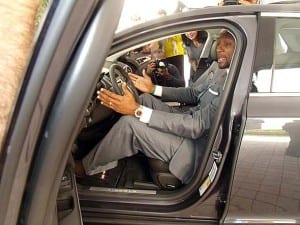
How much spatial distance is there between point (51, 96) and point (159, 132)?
4.71 ft

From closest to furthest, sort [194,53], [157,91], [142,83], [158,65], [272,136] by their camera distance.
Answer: [272,136] → [142,83] → [157,91] → [158,65] → [194,53]

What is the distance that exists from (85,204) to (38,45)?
1412 millimetres

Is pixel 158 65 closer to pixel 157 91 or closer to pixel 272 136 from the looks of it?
pixel 157 91

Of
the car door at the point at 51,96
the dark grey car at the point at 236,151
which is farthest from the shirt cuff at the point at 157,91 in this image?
the car door at the point at 51,96

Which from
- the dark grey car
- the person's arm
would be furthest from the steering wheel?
the person's arm

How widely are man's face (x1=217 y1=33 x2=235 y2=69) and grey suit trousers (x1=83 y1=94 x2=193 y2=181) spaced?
48cm

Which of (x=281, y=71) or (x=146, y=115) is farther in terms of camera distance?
(x=146, y=115)

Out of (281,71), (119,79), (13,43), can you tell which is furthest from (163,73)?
(13,43)

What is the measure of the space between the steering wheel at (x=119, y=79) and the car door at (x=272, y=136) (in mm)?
785

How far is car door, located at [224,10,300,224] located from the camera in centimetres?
171

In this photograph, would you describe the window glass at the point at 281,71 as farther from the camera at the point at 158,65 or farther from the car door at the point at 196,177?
the camera at the point at 158,65

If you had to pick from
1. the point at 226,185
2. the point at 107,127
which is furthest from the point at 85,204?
the point at 226,185

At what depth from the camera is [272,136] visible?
171 centimetres

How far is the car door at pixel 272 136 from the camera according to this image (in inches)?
67.5
